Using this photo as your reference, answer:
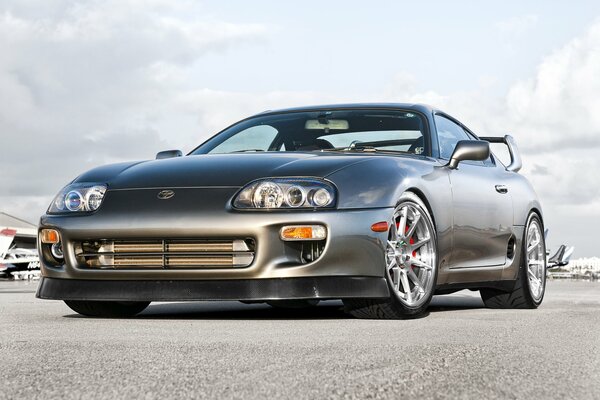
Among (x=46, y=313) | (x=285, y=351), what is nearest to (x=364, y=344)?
(x=285, y=351)

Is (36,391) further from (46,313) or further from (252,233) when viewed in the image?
(46,313)

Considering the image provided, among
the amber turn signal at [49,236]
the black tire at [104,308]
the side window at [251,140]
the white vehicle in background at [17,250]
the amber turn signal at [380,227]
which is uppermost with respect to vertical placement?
the side window at [251,140]

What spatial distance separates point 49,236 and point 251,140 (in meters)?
2.02

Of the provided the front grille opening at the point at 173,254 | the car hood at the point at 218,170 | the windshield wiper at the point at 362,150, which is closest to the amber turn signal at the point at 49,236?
the front grille opening at the point at 173,254

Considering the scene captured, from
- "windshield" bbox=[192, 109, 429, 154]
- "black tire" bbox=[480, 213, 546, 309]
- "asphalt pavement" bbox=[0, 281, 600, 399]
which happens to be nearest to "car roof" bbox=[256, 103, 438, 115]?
"windshield" bbox=[192, 109, 429, 154]

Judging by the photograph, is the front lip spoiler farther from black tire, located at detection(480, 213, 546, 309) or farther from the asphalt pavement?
black tire, located at detection(480, 213, 546, 309)

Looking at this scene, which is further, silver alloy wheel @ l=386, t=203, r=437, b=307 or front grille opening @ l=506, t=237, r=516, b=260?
front grille opening @ l=506, t=237, r=516, b=260

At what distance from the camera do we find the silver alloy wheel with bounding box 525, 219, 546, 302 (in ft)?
28.1

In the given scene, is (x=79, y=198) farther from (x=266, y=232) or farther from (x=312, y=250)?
(x=312, y=250)

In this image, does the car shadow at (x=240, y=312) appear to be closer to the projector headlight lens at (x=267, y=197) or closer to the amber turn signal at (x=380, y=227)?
the amber turn signal at (x=380, y=227)

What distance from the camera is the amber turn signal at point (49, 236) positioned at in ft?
21.0

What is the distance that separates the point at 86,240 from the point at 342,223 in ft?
5.10

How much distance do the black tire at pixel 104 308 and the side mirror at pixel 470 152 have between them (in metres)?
2.36

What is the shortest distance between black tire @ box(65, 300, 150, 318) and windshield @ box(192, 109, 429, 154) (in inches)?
57.3
